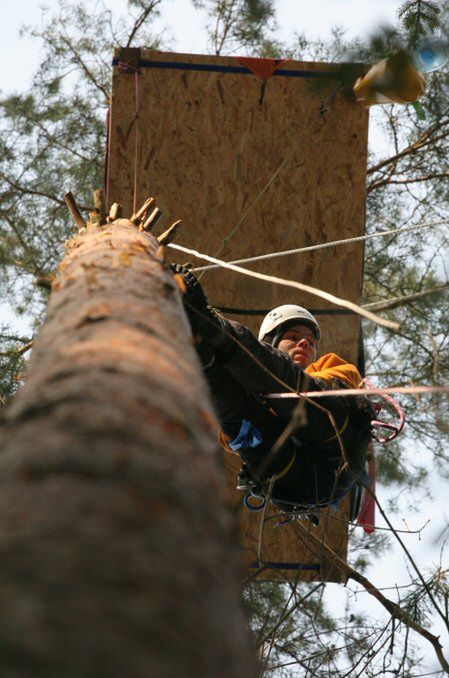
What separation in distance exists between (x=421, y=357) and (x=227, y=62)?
356 cm

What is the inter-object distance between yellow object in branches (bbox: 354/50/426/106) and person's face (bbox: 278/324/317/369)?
1030 mm

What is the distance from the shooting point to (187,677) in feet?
2.94

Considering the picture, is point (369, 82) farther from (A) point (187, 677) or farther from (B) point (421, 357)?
(B) point (421, 357)

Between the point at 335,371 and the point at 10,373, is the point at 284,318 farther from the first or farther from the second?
the point at 10,373

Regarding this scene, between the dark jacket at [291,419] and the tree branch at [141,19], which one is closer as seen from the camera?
the dark jacket at [291,419]

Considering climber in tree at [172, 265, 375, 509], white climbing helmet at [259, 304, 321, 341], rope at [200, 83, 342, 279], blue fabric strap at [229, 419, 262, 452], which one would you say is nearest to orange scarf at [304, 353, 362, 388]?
climber in tree at [172, 265, 375, 509]

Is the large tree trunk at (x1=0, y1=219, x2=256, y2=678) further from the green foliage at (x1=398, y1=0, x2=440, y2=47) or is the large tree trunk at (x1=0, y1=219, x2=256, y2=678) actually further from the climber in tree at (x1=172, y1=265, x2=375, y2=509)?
the green foliage at (x1=398, y1=0, x2=440, y2=47)

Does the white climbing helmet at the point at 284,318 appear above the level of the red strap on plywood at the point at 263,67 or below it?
below

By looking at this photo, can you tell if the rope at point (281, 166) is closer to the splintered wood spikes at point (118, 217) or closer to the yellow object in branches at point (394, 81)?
the yellow object in branches at point (394, 81)

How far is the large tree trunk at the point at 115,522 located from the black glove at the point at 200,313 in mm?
1418

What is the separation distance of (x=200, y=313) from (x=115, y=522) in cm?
211

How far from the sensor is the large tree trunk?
0.88 m

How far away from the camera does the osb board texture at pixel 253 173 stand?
551 cm

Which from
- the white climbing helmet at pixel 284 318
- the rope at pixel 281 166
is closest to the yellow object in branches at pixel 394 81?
the white climbing helmet at pixel 284 318
